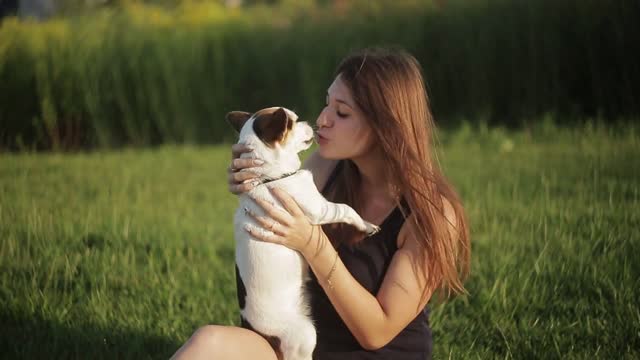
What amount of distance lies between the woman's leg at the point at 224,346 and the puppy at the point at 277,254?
0.15 ft

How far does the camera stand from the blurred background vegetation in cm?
748

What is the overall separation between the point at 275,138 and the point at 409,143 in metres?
0.43

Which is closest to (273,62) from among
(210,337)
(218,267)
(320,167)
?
(218,267)

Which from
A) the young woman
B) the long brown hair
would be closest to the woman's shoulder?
the young woman

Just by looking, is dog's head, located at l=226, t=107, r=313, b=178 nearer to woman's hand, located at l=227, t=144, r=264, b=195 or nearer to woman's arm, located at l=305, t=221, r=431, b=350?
woman's hand, located at l=227, t=144, r=264, b=195

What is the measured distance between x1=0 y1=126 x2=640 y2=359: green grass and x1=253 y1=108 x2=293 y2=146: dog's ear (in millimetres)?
1318

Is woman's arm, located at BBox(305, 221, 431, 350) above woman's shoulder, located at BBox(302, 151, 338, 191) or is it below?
below

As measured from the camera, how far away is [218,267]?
427 centimetres

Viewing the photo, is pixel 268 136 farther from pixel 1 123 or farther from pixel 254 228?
pixel 1 123

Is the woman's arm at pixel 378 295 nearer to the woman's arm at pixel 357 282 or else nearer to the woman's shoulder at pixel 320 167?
the woman's arm at pixel 357 282

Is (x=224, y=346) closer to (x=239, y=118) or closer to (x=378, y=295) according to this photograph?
(x=378, y=295)

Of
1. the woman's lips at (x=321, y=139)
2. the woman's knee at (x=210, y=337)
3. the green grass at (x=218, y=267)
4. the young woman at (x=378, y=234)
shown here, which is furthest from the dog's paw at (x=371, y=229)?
the green grass at (x=218, y=267)

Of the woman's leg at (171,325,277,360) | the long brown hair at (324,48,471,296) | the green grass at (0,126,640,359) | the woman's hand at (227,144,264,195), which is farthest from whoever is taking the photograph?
Answer: the green grass at (0,126,640,359)

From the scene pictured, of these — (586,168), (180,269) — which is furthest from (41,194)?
(586,168)
